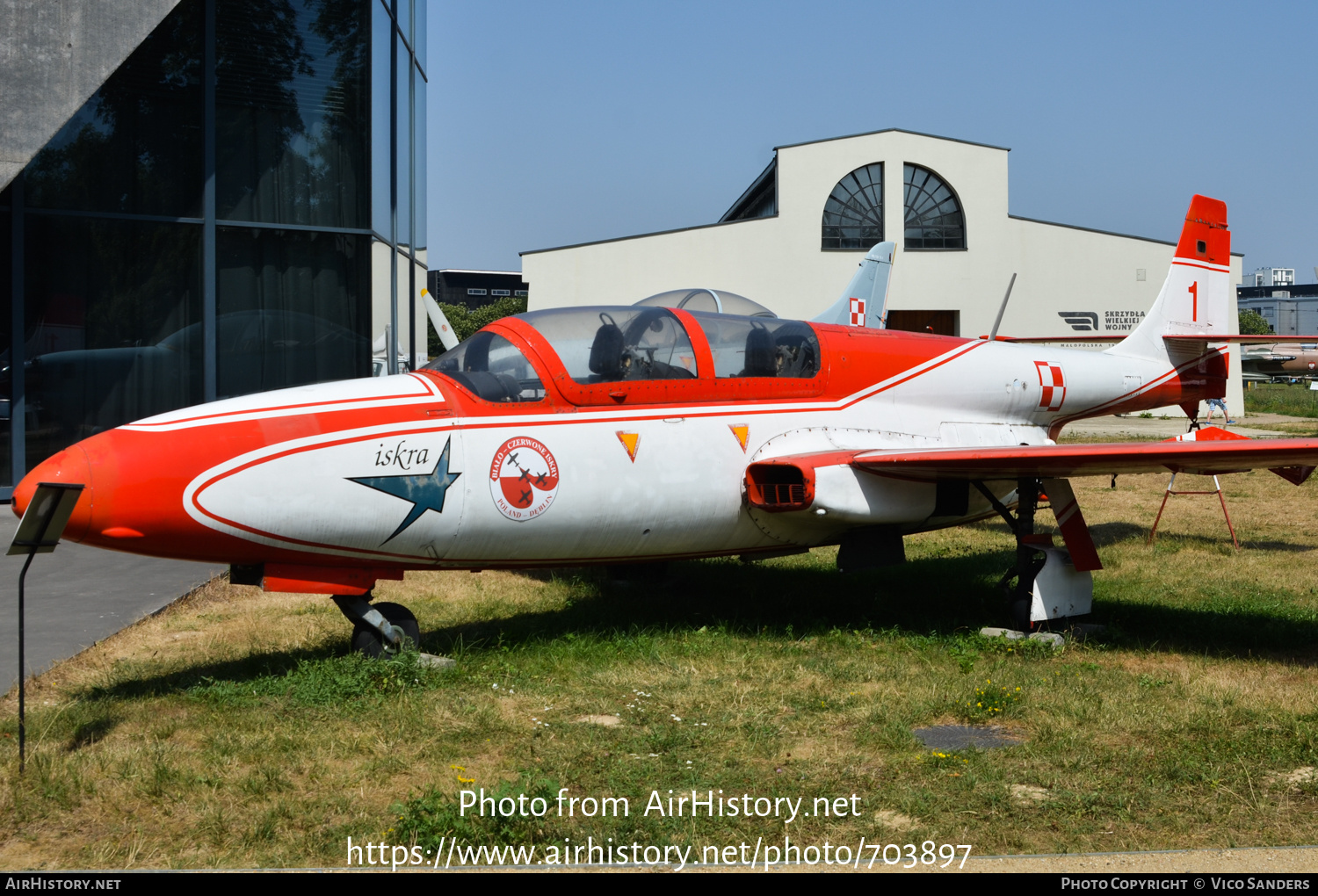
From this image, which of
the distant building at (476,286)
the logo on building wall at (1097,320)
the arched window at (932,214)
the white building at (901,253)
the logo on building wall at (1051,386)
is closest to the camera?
the logo on building wall at (1051,386)

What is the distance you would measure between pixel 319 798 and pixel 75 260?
462 inches

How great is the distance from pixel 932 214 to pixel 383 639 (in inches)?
1306

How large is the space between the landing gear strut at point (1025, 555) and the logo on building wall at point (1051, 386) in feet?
5.06

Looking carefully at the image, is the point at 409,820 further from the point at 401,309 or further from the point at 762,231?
the point at 762,231

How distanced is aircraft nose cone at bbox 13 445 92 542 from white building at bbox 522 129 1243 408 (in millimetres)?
29212

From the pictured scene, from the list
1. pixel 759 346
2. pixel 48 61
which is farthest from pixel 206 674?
pixel 48 61

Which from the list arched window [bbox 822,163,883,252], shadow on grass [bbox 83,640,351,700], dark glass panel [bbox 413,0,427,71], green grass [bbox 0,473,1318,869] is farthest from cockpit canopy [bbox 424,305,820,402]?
arched window [bbox 822,163,883,252]

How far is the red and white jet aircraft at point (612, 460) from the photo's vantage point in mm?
5137

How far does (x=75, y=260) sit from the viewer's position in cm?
1337

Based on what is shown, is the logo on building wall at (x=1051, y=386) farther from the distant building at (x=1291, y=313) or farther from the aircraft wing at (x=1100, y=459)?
the distant building at (x=1291, y=313)

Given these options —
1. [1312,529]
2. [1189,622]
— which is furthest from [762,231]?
[1189,622]

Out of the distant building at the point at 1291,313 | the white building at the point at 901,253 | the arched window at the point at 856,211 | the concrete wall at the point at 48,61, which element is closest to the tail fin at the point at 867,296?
the concrete wall at the point at 48,61

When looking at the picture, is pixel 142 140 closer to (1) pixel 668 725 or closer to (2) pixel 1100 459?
(1) pixel 668 725

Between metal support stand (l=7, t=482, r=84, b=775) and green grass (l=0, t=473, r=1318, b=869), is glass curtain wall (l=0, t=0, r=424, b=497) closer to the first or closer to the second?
green grass (l=0, t=473, r=1318, b=869)
